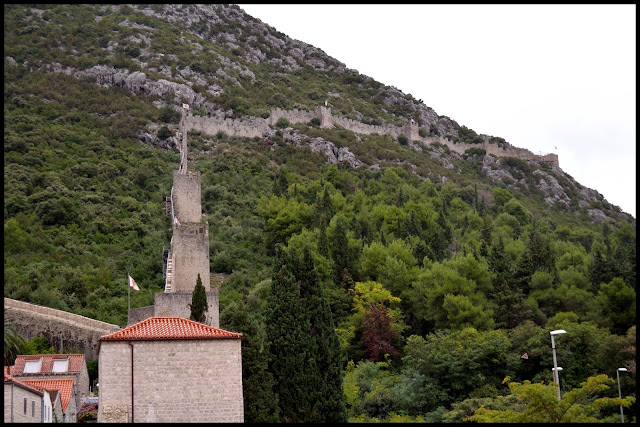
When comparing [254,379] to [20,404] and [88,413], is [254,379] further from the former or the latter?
[20,404]

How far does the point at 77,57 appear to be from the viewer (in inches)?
3593

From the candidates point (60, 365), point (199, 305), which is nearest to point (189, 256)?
point (199, 305)

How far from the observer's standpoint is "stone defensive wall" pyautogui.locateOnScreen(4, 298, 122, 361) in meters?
35.6

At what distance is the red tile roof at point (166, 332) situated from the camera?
79.8 feet

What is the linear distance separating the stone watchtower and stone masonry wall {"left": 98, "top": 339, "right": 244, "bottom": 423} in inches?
360

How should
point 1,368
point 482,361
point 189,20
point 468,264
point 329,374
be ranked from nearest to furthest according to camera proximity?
point 1,368
point 329,374
point 482,361
point 468,264
point 189,20

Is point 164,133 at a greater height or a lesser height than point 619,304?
greater

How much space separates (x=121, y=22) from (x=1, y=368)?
89704 millimetres

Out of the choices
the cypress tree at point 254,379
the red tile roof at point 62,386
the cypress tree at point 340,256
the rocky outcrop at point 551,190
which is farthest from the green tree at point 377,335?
the rocky outcrop at point 551,190

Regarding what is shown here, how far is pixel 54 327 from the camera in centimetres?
3597

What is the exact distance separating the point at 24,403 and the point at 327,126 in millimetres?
76848

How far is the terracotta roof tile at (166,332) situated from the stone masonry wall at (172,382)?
6.3 inches

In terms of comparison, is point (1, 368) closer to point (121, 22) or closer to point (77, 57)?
point (77, 57)

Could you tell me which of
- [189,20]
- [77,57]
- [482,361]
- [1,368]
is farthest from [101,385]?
[189,20]
